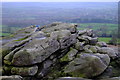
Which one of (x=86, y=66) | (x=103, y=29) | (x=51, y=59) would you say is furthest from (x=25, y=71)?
(x=103, y=29)

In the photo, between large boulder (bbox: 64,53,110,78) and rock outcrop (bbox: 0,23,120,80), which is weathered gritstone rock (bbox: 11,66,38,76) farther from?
A: large boulder (bbox: 64,53,110,78)

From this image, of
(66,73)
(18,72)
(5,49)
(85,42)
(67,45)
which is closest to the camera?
(18,72)

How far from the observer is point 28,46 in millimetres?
19766

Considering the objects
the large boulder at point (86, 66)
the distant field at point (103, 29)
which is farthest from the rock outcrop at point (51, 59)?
the distant field at point (103, 29)

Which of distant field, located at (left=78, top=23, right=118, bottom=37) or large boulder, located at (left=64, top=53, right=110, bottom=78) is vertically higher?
distant field, located at (left=78, top=23, right=118, bottom=37)

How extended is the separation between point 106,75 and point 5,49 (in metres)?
12.7

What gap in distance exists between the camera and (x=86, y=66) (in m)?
19.3

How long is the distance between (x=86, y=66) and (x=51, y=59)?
4.31 meters

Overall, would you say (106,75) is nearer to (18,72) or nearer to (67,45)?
(67,45)

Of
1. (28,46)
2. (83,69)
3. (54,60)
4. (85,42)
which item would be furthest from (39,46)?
(85,42)

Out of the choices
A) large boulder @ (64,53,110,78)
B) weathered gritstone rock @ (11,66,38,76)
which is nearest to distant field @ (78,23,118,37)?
large boulder @ (64,53,110,78)

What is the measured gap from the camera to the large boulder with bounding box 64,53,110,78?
19047 mm

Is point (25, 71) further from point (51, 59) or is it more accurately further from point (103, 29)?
point (103, 29)

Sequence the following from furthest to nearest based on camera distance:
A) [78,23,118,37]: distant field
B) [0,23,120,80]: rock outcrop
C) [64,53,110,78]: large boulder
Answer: [78,23,118,37]: distant field < [64,53,110,78]: large boulder < [0,23,120,80]: rock outcrop
